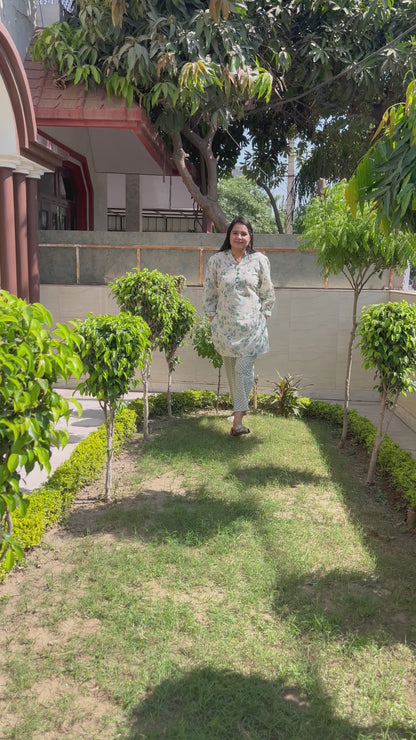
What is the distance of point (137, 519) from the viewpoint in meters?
4.08

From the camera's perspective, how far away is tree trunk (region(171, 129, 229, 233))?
10.3 metres

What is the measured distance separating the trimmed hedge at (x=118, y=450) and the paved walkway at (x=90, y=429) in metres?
0.31

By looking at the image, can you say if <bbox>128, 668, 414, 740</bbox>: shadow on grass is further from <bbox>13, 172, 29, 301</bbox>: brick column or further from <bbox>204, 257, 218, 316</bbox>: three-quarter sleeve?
<bbox>13, 172, 29, 301</bbox>: brick column

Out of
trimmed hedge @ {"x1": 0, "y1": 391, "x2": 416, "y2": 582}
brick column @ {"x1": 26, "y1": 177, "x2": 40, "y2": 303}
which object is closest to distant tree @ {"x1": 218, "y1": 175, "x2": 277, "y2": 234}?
brick column @ {"x1": 26, "y1": 177, "x2": 40, "y2": 303}

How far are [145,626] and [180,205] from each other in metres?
15.5

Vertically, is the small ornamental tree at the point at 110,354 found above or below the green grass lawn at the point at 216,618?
above

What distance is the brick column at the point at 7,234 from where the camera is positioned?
7391mm

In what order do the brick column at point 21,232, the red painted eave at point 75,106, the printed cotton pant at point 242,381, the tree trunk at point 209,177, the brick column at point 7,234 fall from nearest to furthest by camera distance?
the printed cotton pant at point 242,381
the brick column at point 7,234
the brick column at point 21,232
the red painted eave at point 75,106
the tree trunk at point 209,177

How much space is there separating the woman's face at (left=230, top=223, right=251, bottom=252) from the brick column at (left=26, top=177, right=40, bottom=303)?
12.3 feet

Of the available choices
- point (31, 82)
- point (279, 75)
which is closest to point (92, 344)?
point (31, 82)

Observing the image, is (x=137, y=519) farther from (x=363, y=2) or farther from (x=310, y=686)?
(x=363, y=2)

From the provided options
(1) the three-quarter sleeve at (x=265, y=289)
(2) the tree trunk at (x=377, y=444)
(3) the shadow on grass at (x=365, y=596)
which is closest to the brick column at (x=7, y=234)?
(1) the three-quarter sleeve at (x=265, y=289)

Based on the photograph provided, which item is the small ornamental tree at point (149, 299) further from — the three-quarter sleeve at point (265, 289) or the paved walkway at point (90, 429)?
the three-quarter sleeve at point (265, 289)

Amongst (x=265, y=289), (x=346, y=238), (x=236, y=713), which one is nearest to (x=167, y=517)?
(x=236, y=713)
